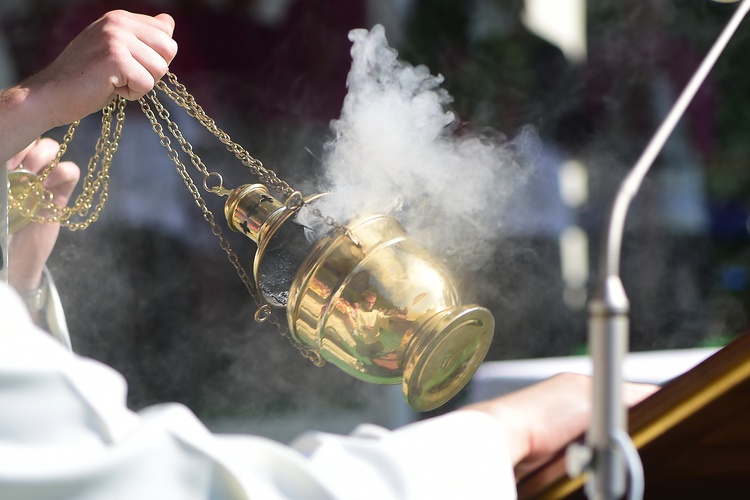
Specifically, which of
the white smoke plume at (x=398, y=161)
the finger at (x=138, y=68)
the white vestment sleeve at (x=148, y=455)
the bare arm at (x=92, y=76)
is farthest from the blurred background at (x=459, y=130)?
the white vestment sleeve at (x=148, y=455)

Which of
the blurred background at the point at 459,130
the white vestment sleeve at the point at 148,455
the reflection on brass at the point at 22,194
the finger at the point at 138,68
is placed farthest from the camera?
the blurred background at the point at 459,130

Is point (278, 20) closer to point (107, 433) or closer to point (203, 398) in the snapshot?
point (203, 398)

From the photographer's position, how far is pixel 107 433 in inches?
29.0

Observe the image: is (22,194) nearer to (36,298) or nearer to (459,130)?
(36,298)

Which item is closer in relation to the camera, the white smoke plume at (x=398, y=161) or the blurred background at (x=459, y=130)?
the white smoke plume at (x=398, y=161)

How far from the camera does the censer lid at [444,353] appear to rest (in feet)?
3.48

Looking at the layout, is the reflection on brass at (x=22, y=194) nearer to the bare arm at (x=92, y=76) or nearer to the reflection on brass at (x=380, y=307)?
the bare arm at (x=92, y=76)

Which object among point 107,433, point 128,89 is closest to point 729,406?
point 107,433

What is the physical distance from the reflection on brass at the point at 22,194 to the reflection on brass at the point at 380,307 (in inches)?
19.3

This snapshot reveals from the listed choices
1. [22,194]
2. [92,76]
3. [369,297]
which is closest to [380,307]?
[369,297]

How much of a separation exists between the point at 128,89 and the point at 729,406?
36.8 inches

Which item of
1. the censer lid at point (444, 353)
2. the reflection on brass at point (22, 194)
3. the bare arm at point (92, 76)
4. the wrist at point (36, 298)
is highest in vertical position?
the bare arm at point (92, 76)

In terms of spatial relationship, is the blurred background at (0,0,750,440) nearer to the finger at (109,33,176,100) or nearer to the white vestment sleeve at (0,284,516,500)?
the finger at (109,33,176,100)

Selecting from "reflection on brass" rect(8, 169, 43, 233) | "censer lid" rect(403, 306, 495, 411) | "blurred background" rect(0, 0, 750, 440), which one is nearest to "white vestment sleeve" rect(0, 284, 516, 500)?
"censer lid" rect(403, 306, 495, 411)
